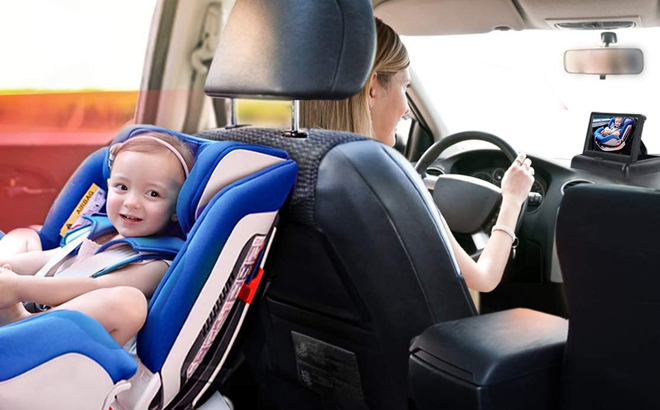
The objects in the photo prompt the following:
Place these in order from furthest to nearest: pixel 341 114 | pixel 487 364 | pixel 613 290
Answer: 1. pixel 341 114
2. pixel 487 364
3. pixel 613 290

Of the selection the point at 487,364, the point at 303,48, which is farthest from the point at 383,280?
the point at 303,48

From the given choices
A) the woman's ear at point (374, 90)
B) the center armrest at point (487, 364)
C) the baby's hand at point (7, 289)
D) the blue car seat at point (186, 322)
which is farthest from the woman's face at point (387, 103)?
the baby's hand at point (7, 289)

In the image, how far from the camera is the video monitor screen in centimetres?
261

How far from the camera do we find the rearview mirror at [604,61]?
2598 mm

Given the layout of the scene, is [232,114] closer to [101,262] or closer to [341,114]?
[341,114]

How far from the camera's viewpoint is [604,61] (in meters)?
2.69

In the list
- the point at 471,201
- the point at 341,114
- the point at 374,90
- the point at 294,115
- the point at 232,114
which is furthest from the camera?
the point at 471,201

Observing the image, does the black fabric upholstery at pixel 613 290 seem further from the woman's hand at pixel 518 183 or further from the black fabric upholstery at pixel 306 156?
the woman's hand at pixel 518 183

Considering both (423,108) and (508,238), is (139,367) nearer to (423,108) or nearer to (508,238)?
(508,238)

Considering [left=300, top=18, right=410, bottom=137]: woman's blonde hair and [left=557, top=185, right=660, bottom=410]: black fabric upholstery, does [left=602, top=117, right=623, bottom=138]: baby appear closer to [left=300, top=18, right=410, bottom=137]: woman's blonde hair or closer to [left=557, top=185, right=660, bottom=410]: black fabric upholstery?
[left=300, top=18, right=410, bottom=137]: woman's blonde hair

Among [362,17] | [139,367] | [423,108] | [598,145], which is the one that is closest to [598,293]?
[362,17]

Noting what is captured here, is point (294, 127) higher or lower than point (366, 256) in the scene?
higher

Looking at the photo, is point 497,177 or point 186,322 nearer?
point 186,322

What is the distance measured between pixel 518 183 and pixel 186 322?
1007 mm
